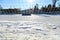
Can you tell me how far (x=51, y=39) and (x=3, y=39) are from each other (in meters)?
1.36

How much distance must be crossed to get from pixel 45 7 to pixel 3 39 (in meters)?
38.1

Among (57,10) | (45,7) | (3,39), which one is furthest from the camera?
(45,7)

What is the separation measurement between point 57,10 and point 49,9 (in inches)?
105

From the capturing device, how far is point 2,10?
4112 centimetres

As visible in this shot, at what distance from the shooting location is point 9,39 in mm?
3424

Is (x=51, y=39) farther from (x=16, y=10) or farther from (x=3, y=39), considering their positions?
(x=16, y=10)

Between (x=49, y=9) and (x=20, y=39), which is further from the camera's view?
(x=49, y=9)

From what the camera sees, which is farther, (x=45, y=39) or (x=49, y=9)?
(x=49, y=9)

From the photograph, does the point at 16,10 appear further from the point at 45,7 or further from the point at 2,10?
the point at 45,7

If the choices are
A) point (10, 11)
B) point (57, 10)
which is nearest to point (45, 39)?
point (57, 10)

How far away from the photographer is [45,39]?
11.3 feet

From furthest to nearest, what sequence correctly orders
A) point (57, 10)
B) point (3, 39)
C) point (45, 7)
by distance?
point (45, 7), point (57, 10), point (3, 39)

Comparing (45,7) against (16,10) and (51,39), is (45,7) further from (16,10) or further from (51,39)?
(51,39)

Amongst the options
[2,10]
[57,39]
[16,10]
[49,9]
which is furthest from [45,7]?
[57,39]
